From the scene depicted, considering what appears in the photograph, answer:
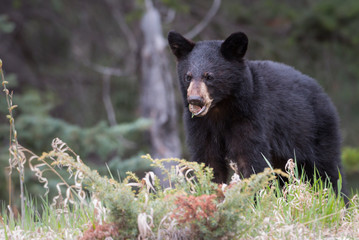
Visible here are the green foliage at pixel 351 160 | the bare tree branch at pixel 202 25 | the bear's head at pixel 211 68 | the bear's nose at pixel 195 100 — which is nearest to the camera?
the bear's nose at pixel 195 100

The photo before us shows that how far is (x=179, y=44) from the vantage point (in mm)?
4156

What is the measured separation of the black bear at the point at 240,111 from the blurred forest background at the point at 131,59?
14.8ft

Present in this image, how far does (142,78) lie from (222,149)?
706 cm

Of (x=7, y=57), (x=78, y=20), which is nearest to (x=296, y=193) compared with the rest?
(x=7, y=57)

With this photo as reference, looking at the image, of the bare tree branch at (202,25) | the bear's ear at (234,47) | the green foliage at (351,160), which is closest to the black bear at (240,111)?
the bear's ear at (234,47)

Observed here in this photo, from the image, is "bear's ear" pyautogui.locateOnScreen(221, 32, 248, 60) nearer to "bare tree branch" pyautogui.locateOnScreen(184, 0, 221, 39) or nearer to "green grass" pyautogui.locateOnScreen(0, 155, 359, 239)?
"green grass" pyautogui.locateOnScreen(0, 155, 359, 239)

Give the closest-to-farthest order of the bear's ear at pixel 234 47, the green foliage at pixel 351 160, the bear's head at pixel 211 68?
the bear's head at pixel 211 68, the bear's ear at pixel 234 47, the green foliage at pixel 351 160

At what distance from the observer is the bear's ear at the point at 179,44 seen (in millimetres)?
4129

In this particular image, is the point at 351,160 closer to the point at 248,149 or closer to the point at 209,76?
the point at 248,149

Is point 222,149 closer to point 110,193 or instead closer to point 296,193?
point 296,193

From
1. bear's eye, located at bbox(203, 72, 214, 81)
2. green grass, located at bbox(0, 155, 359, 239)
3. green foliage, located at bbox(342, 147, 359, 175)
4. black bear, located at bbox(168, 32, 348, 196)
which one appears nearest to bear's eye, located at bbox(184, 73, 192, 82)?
black bear, located at bbox(168, 32, 348, 196)

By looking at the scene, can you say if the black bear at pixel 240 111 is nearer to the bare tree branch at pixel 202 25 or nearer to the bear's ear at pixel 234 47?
the bear's ear at pixel 234 47

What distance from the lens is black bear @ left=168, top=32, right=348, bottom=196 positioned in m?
3.91

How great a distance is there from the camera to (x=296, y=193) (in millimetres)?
3080
